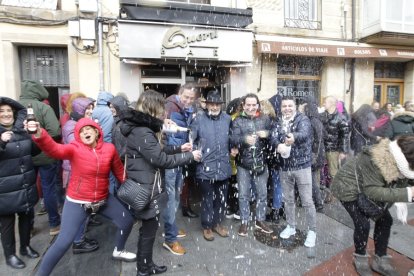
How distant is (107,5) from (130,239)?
5.65 metres

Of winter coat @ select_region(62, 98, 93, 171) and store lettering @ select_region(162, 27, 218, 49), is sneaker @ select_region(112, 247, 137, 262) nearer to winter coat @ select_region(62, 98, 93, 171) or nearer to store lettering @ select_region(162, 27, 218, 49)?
winter coat @ select_region(62, 98, 93, 171)

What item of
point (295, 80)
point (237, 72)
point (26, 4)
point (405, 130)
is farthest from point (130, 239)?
point (295, 80)

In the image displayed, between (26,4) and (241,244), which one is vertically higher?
(26,4)

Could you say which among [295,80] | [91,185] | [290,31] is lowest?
[91,185]

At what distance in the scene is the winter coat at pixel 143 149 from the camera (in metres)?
2.54

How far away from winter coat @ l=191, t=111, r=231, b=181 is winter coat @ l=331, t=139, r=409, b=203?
1.44 m

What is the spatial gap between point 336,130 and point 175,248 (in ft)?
11.5

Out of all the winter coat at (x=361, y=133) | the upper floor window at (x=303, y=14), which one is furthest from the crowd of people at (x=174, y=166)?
the upper floor window at (x=303, y=14)

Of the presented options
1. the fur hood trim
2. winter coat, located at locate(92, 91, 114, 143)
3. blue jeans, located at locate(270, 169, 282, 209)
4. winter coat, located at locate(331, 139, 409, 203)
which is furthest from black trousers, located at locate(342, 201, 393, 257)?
winter coat, located at locate(92, 91, 114, 143)

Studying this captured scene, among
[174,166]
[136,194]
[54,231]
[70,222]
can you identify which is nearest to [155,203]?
[136,194]

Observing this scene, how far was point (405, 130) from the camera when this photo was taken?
4238mm

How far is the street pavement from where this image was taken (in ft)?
9.98

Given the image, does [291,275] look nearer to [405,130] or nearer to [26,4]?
[405,130]

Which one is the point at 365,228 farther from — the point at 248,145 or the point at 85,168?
the point at 85,168
